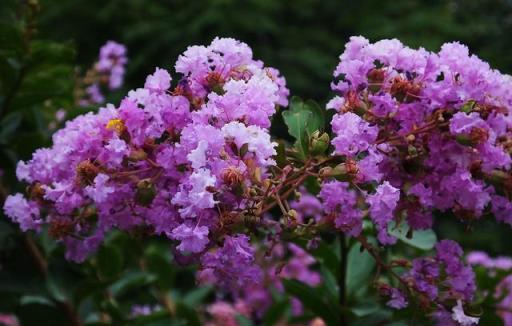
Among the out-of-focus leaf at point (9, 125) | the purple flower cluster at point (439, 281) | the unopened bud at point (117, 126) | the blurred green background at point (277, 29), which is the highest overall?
the blurred green background at point (277, 29)

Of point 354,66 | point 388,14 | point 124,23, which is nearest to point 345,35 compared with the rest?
point 388,14

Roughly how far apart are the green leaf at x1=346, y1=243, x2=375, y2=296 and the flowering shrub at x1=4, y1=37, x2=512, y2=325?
287 mm

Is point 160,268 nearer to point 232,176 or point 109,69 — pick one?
point 109,69

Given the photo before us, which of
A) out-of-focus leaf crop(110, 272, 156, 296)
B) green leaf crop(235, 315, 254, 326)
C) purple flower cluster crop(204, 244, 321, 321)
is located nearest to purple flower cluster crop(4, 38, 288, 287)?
out-of-focus leaf crop(110, 272, 156, 296)

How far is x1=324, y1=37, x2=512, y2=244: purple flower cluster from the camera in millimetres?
896

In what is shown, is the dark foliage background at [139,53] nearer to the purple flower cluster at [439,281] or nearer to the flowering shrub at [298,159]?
the flowering shrub at [298,159]

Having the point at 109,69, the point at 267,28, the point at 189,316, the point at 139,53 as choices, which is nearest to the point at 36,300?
the point at 189,316

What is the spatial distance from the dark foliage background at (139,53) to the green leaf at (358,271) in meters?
0.33

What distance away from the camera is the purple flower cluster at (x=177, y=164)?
30.5 inches

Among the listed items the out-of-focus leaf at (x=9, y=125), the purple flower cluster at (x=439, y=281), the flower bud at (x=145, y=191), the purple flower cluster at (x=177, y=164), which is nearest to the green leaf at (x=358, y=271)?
the purple flower cluster at (x=439, y=281)

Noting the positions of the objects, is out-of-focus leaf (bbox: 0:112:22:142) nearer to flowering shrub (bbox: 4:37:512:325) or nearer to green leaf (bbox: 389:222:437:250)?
flowering shrub (bbox: 4:37:512:325)

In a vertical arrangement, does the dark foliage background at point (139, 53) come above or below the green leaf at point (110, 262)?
above

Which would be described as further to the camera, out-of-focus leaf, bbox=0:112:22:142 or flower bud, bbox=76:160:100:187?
out-of-focus leaf, bbox=0:112:22:142

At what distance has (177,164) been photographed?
86 centimetres
